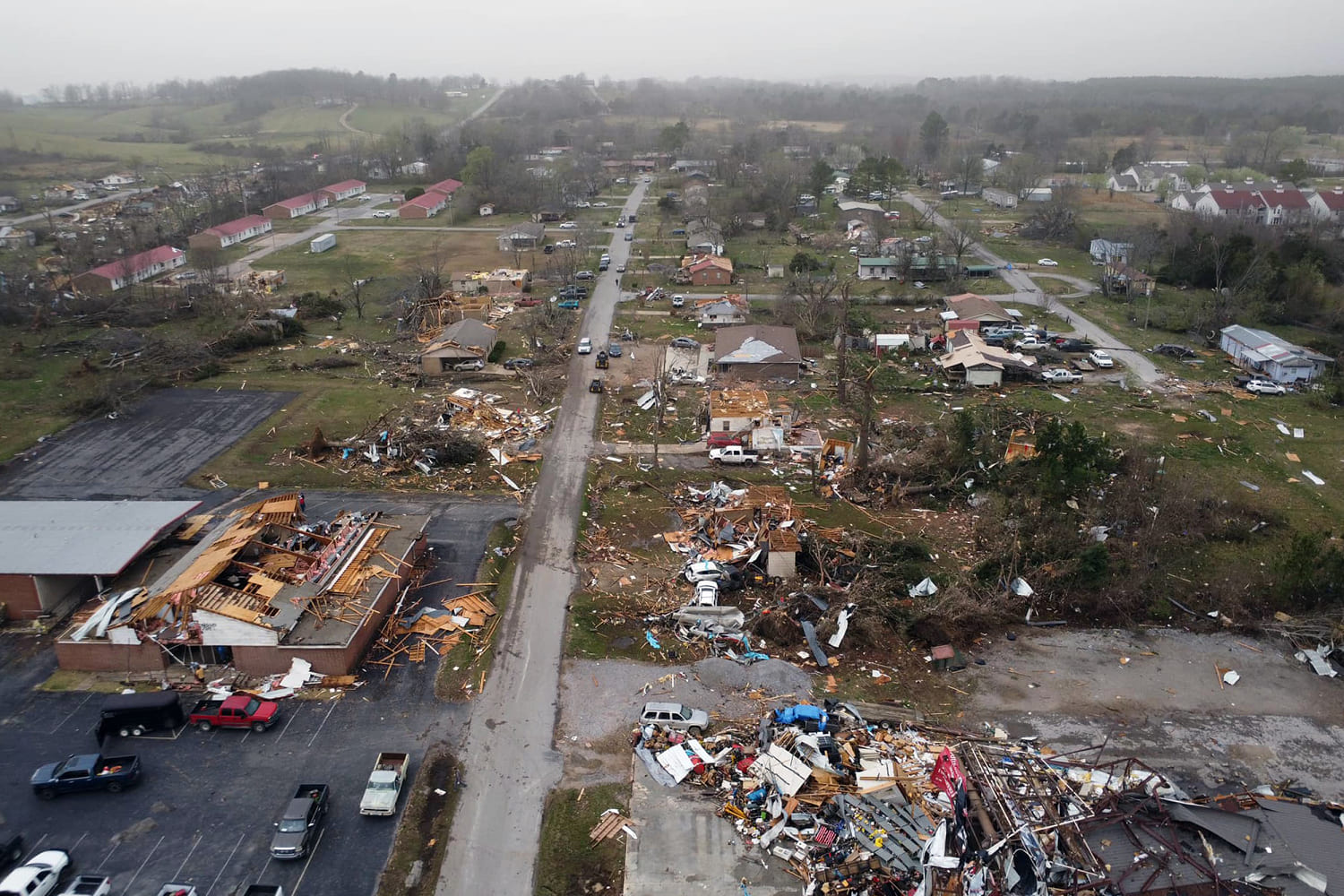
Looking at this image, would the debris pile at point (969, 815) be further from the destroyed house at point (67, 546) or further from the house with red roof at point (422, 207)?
the house with red roof at point (422, 207)

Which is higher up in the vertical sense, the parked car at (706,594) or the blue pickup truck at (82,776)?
the parked car at (706,594)

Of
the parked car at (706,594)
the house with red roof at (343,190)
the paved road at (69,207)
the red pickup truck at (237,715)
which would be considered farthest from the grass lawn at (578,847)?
the paved road at (69,207)

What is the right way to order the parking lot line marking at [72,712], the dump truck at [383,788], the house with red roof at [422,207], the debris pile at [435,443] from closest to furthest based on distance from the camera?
1. the dump truck at [383,788]
2. the parking lot line marking at [72,712]
3. the debris pile at [435,443]
4. the house with red roof at [422,207]

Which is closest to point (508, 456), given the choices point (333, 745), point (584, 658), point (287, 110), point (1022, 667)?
point (584, 658)

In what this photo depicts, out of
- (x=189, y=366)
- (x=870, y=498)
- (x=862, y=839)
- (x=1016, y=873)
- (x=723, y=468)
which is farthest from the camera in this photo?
(x=189, y=366)

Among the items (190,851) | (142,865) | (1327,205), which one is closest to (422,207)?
(190,851)

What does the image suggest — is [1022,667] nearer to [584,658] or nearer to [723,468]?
[584,658]

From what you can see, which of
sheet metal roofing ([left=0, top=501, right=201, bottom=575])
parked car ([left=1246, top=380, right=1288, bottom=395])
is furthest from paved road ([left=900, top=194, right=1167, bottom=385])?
sheet metal roofing ([left=0, top=501, right=201, bottom=575])
